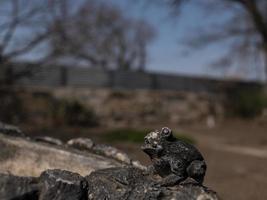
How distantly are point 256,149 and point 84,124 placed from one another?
4648 mm

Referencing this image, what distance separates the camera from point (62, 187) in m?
3.05

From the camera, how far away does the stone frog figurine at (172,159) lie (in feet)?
10.1

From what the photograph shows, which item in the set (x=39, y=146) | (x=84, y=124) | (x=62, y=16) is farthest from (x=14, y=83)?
(x=39, y=146)

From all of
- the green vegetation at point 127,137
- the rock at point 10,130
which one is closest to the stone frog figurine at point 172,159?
the rock at point 10,130

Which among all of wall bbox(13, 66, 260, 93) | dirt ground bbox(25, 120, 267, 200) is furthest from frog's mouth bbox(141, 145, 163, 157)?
wall bbox(13, 66, 260, 93)

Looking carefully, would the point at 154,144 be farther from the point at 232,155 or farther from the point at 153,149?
the point at 232,155

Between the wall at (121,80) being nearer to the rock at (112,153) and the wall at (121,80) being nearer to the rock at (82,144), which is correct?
the rock at (82,144)

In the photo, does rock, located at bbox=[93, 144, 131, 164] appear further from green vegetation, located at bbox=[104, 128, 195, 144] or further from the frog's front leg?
green vegetation, located at bbox=[104, 128, 195, 144]

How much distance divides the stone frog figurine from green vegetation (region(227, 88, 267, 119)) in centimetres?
1444

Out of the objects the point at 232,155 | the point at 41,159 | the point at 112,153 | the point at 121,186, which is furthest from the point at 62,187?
the point at 232,155

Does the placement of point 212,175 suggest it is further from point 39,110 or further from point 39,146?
point 39,110

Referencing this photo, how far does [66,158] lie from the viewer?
3809mm

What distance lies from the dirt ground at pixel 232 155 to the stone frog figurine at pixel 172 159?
314 cm

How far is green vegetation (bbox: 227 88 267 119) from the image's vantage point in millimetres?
17297
